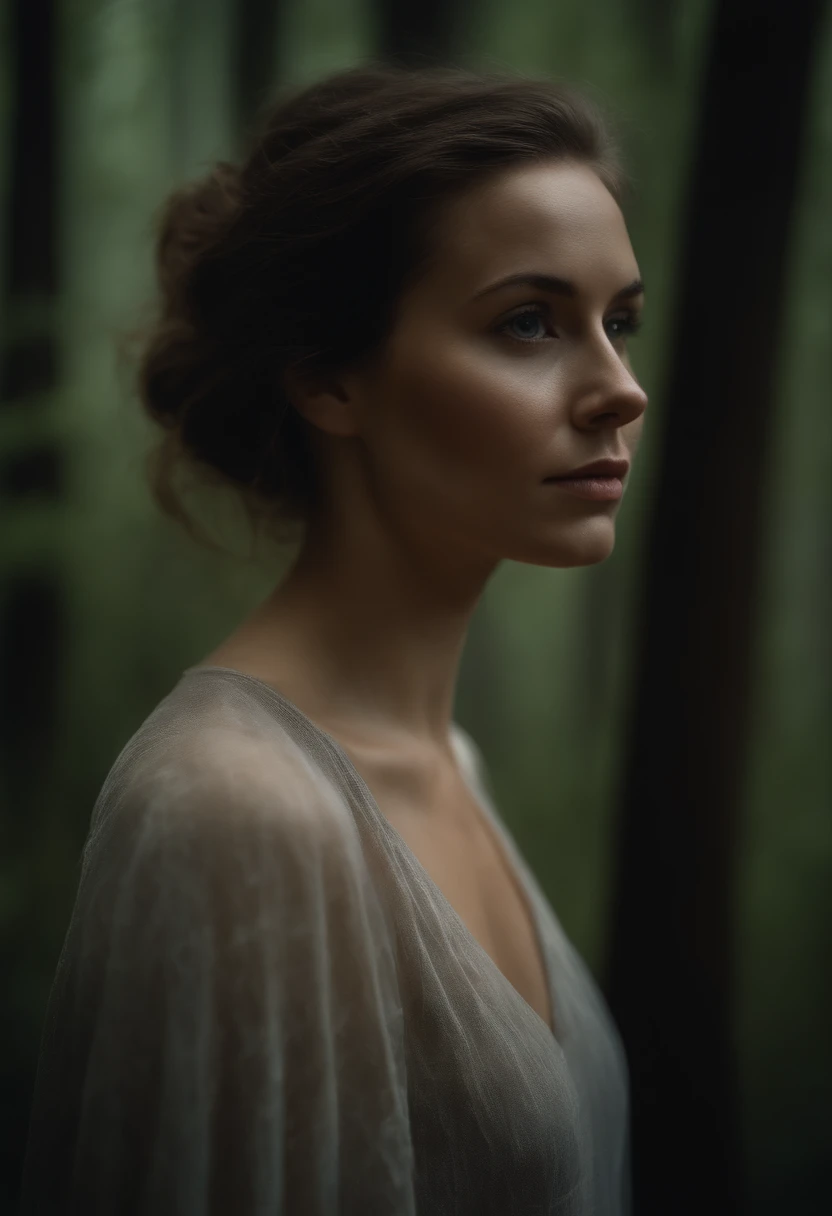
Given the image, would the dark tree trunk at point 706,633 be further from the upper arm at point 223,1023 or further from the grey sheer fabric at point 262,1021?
the upper arm at point 223,1023

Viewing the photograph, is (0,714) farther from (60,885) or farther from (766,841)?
(766,841)

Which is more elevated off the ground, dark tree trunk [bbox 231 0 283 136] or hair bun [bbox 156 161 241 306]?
dark tree trunk [bbox 231 0 283 136]

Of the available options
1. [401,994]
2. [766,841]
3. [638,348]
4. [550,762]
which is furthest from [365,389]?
[766,841]

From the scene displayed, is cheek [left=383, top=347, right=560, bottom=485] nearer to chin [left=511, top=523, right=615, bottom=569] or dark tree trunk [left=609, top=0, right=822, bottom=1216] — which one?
chin [left=511, top=523, right=615, bottom=569]

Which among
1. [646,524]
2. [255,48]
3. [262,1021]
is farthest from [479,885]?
[255,48]

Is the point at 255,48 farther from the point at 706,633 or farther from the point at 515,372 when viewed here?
the point at 706,633

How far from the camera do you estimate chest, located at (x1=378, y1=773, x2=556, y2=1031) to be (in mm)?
896

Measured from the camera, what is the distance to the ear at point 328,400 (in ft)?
2.98

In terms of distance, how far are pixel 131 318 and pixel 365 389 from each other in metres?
0.58

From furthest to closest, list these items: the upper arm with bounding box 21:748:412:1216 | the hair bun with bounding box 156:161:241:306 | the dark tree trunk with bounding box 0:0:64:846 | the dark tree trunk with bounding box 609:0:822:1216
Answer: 1. the dark tree trunk with bounding box 609:0:822:1216
2. the dark tree trunk with bounding box 0:0:64:846
3. the hair bun with bounding box 156:161:241:306
4. the upper arm with bounding box 21:748:412:1216

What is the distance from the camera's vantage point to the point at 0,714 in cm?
133

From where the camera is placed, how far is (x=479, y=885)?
0.97m

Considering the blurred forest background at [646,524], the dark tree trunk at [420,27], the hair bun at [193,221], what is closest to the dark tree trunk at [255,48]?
the blurred forest background at [646,524]

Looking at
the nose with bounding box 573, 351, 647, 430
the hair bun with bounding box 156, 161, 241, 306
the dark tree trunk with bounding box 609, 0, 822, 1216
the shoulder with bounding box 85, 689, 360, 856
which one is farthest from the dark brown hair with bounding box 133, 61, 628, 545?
the dark tree trunk with bounding box 609, 0, 822, 1216
